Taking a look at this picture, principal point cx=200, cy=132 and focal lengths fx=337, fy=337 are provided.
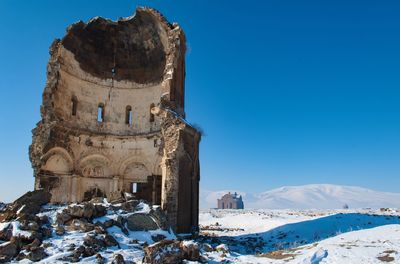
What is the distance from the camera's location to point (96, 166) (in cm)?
1802

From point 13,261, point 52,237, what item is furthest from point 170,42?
point 13,261

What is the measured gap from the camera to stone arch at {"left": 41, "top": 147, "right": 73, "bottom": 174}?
1580 centimetres

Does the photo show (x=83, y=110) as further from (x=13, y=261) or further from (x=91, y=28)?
(x=13, y=261)

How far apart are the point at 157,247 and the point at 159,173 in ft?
32.7

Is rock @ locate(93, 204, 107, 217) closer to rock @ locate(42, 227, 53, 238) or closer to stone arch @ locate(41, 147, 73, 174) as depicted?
rock @ locate(42, 227, 53, 238)

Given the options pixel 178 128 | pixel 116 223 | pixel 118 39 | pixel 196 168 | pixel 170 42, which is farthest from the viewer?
pixel 118 39

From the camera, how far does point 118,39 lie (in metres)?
18.6

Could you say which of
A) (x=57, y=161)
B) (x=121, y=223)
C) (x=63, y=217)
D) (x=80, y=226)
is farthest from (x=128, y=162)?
(x=80, y=226)

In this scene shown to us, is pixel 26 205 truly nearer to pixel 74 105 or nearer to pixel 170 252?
pixel 170 252

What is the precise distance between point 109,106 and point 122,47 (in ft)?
11.1

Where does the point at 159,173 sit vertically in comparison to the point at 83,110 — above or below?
below

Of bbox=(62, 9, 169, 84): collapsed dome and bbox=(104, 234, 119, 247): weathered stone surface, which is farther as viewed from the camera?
bbox=(62, 9, 169, 84): collapsed dome

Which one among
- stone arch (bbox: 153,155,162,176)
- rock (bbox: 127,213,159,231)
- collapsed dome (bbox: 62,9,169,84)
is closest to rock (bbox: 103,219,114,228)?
rock (bbox: 127,213,159,231)

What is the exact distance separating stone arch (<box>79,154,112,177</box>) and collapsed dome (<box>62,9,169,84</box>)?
4510 millimetres
